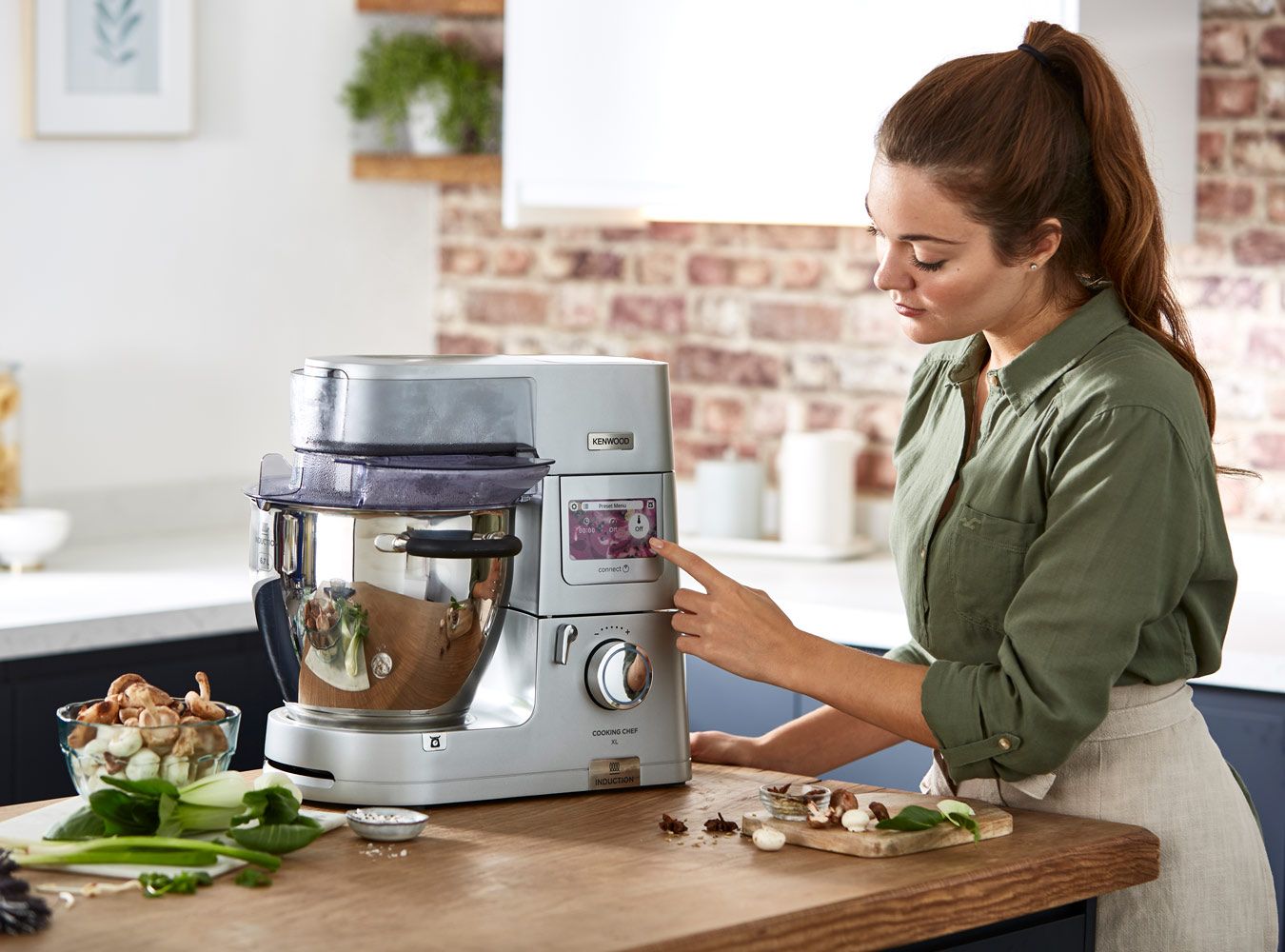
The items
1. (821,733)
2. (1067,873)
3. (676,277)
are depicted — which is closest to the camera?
(1067,873)

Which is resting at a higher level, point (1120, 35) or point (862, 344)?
point (1120, 35)

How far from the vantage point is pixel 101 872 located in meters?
1.55

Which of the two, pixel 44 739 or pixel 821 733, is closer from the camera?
pixel 821 733

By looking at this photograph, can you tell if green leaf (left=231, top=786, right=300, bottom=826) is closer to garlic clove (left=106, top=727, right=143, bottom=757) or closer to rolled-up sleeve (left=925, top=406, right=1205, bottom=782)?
garlic clove (left=106, top=727, right=143, bottom=757)

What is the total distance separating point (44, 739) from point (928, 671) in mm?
1628

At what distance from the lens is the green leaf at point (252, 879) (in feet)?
5.01

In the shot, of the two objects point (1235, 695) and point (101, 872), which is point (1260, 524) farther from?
point (101, 872)

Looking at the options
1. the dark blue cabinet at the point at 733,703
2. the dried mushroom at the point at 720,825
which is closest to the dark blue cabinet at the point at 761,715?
the dark blue cabinet at the point at 733,703

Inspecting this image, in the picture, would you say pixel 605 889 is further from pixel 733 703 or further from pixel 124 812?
pixel 733 703

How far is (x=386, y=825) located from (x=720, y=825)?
0.31 meters

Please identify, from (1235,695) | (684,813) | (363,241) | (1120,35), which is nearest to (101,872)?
(684,813)

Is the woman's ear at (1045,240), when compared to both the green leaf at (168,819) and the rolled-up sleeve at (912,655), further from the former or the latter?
the green leaf at (168,819)

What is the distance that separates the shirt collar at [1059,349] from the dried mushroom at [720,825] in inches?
20.2

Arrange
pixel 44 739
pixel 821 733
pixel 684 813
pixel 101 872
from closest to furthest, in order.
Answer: pixel 101 872 → pixel 684 813 → pixel 821 733 → pixel 44 739
